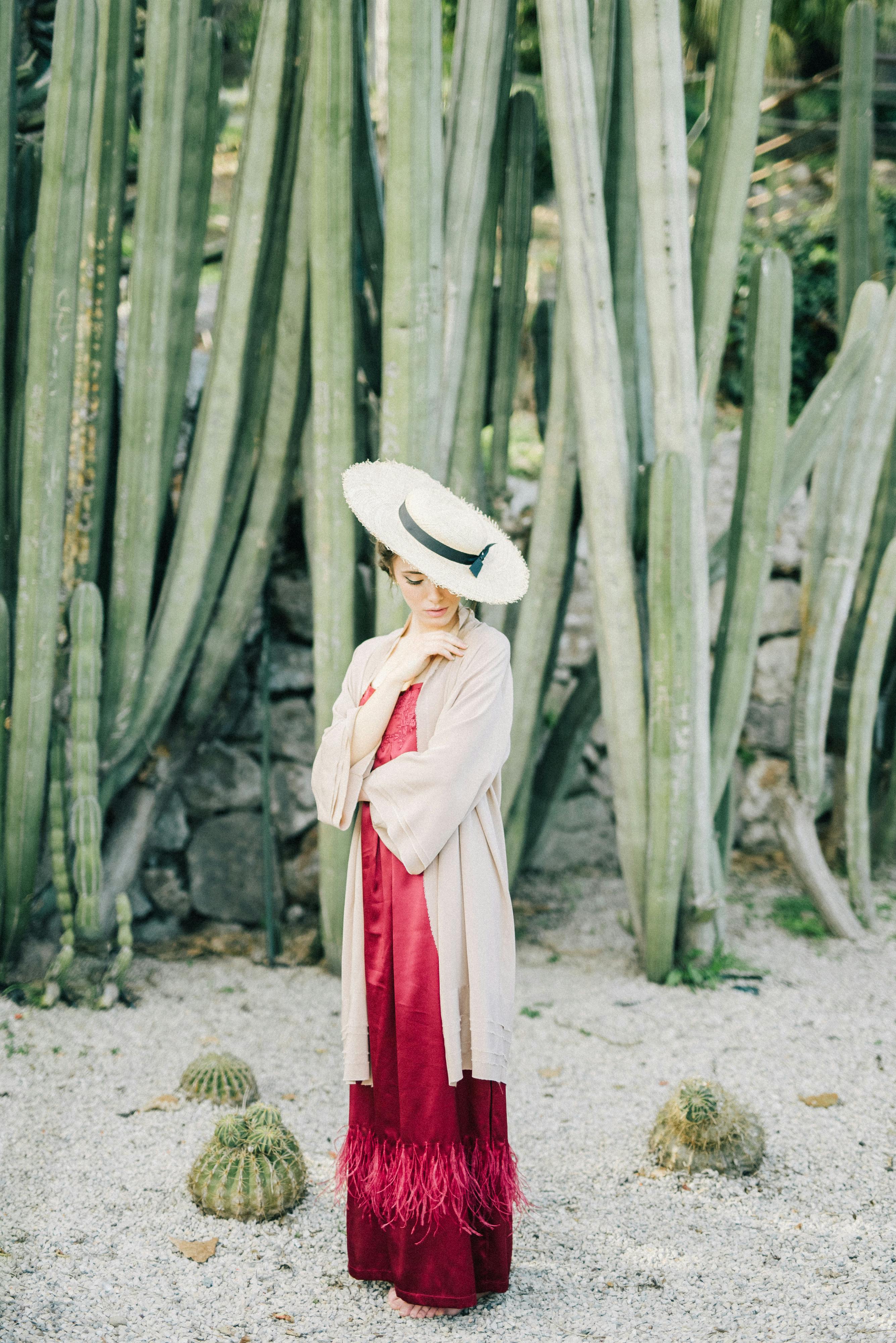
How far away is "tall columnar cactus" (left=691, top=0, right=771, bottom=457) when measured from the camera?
360cm

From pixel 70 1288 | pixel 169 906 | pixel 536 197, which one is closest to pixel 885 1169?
pixel 70 1288

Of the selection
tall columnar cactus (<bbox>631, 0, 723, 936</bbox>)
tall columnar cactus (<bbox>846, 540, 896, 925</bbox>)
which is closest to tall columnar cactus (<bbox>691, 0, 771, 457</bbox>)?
tall columnar cactus (<bbox>631, 0, 723, 936</bbox>)

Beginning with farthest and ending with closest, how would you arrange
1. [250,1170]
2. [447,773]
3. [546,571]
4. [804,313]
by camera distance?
[804,313] < [546,571] < [250,1170] < [447,773]

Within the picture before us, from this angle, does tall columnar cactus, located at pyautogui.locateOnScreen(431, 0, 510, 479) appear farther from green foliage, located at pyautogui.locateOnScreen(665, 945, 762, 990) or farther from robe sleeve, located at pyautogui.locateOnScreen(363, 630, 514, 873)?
green foliage, located at pyautogui.locateOnScreen(665, 945, 762, 990)

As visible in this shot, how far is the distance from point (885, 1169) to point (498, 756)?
172cm

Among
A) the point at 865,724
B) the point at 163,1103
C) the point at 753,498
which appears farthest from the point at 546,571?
the point at 163,1103

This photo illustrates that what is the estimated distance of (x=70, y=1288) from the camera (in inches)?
88.4

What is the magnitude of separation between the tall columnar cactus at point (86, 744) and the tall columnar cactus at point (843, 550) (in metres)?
2.86

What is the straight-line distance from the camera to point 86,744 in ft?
11.5

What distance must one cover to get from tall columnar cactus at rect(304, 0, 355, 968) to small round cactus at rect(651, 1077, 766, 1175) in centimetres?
149

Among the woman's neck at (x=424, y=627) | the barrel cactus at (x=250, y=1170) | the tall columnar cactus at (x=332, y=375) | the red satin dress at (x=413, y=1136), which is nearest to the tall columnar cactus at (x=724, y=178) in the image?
the tall columnar cactus at (x=332, y=375)

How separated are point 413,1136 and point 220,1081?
1156 millimetres

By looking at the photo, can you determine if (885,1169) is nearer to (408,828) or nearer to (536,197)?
(408,828)

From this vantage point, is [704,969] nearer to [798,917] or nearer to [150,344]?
[798,917]
